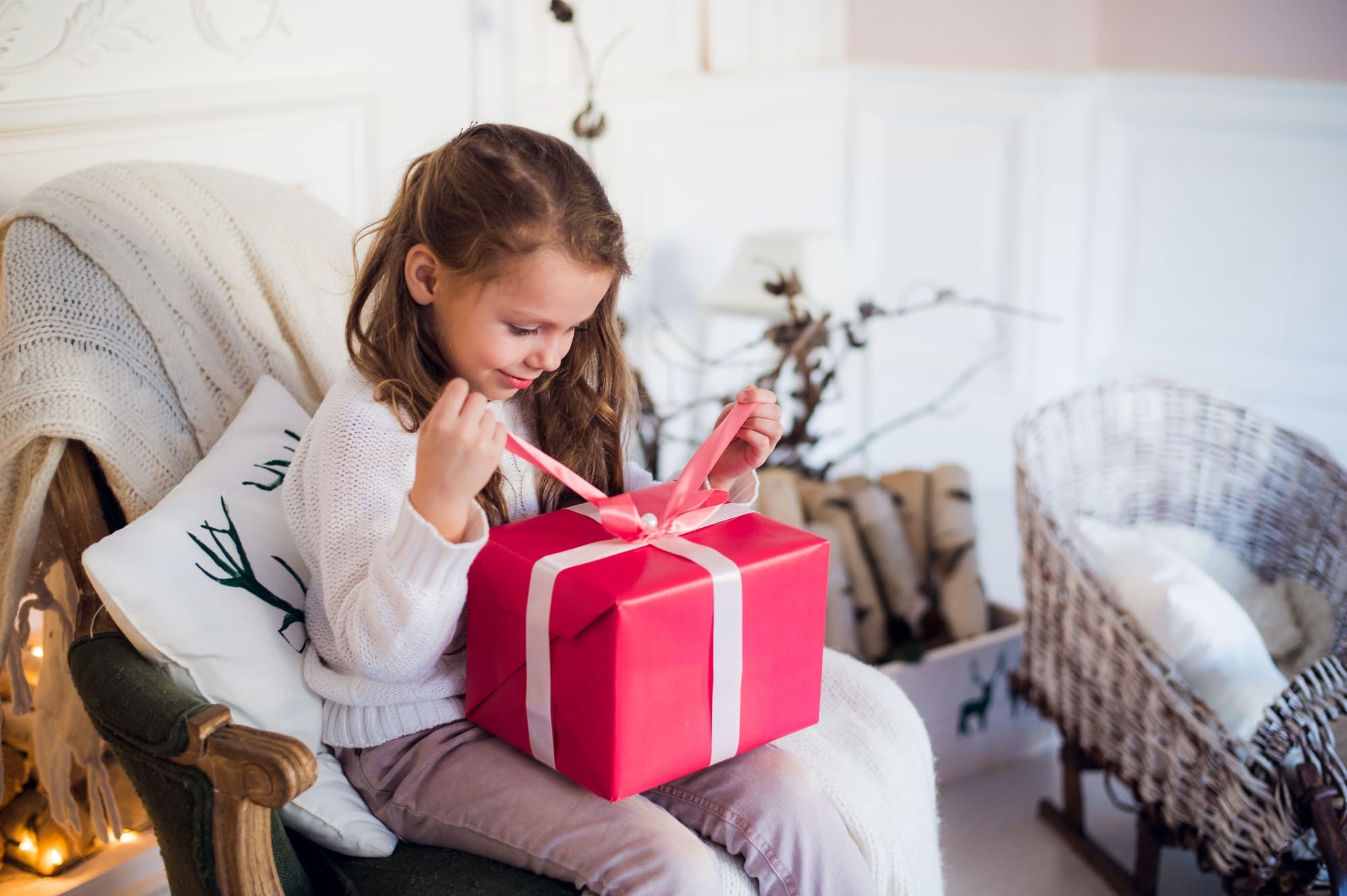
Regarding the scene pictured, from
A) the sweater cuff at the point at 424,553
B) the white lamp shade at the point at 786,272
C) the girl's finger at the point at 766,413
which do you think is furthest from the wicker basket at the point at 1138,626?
the sweater cuff at the point at 424,553

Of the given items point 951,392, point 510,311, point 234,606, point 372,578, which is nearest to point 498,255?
point 510,311

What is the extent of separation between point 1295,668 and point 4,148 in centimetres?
203

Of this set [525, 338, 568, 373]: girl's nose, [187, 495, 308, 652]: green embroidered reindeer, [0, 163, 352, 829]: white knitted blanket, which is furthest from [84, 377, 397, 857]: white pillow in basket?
[525, 338, 568, 373]: girl's nose

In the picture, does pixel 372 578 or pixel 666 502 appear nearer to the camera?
pixel 372 578

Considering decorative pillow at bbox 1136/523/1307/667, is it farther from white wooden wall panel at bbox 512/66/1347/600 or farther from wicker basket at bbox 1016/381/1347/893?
white wooden wall panel at bbox 512/66/1347/600

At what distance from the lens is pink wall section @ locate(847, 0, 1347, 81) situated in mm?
2662

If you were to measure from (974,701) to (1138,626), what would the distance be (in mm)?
531

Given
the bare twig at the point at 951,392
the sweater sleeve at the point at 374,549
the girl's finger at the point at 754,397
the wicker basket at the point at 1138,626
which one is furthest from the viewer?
the bare twig at the point at 951,392

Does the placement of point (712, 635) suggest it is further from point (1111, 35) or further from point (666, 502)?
point (1111, 35)

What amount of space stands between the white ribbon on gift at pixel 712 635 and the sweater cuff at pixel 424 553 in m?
0.07

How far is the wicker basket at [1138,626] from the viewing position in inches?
59.7

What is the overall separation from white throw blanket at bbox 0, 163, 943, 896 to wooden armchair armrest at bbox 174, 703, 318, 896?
1.33ft

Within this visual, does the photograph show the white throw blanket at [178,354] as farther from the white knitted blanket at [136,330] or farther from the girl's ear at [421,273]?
the girl's ear at [421,273]

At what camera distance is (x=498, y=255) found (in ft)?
3.77
